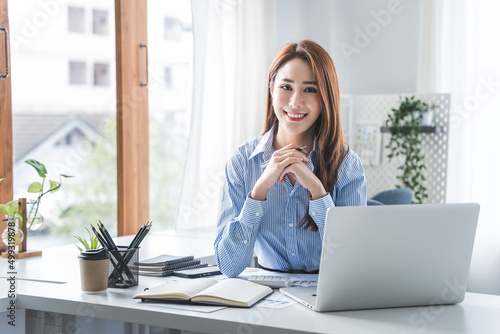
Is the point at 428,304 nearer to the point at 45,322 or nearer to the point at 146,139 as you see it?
the point at 45,322

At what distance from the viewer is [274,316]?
1.37m

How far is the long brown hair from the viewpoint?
188cm

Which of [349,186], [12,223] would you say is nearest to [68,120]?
[12,223]

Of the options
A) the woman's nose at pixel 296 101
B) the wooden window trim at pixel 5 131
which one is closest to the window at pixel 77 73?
the wooden window trim at pixel 5 131

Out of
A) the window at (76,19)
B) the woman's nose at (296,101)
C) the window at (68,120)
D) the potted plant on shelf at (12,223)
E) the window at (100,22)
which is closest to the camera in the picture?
the woman's nose at (296,101)

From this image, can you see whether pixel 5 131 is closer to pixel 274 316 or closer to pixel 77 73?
pixel 77 73

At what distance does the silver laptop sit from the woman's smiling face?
58 cm

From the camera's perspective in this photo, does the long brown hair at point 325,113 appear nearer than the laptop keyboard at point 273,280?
No

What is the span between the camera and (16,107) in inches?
113

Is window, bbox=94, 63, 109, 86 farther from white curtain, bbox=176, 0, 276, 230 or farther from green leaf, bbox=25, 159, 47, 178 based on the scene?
green leaf, bbox=25, 159, 47, 178

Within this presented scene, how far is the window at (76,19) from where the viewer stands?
3.18 meters

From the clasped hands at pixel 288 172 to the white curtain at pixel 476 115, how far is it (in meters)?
2.14

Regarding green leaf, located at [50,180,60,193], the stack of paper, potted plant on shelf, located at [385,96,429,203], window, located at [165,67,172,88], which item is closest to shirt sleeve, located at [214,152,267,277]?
the stack of paper

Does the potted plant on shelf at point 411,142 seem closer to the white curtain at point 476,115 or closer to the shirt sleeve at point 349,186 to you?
the white curtain at point 476,115
